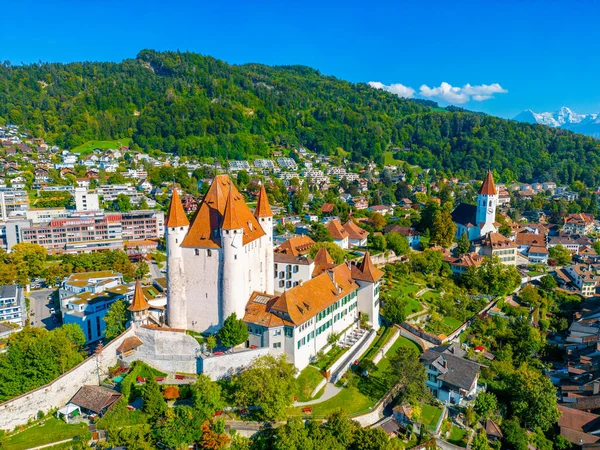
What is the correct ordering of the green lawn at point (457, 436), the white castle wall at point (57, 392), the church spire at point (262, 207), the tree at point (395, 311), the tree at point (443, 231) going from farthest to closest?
the tree at point (443, 231)
the tree at point (395, 311)
the church spire at point (262, 207)
the green lawn at point (457, 436)
the white castle wall at point (57, 392)

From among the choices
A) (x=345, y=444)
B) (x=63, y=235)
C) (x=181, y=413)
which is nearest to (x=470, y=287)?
(x=345, y=444)

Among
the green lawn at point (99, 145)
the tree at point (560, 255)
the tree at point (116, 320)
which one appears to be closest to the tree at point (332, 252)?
the tree at point (116, 320)

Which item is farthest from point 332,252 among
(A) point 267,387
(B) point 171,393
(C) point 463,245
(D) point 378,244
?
(B) point 171,393

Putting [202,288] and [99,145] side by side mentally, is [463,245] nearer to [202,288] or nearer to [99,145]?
[202,288]

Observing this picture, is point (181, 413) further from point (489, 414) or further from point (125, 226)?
point (125, 226)

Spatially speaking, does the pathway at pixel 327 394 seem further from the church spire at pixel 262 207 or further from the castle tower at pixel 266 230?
the church spire at pixel 262 207

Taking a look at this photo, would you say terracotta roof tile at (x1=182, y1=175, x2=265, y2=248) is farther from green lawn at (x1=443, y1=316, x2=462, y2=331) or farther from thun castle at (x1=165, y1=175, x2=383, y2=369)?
green lawn at (x1=443, y1=316, x2=462, y2=331)

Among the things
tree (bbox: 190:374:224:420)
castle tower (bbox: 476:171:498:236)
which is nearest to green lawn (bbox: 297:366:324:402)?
tree (bbox: 190:374:224:420)
